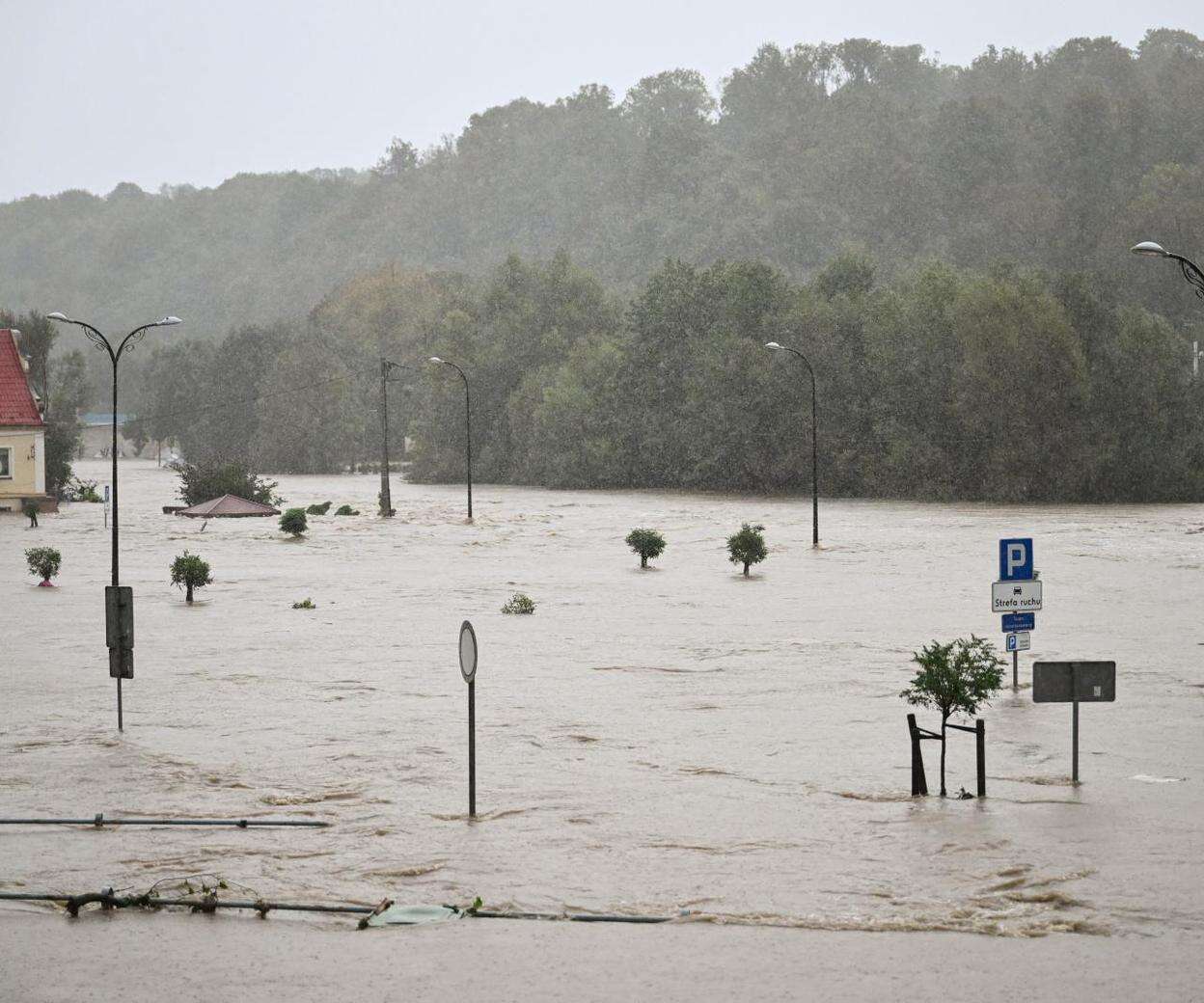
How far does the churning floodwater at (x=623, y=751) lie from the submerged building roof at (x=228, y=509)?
33.9 m

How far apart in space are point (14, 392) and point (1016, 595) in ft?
220

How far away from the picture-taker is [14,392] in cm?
8006

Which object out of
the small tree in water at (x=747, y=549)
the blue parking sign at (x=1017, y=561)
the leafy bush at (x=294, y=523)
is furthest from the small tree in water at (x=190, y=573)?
the leafy bush at (x=294, y=523)

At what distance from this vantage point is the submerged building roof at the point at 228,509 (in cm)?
7875

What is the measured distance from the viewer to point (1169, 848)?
1466cm

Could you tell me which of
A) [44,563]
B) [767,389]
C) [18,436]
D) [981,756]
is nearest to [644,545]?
[44,563]

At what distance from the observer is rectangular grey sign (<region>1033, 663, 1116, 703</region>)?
54.5ft

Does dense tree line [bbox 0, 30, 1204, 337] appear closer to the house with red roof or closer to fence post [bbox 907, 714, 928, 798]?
the house with red roof

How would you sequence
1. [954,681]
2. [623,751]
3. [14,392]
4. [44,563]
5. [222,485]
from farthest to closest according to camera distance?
1. [222,485]
2. [14,392]
3. [44,563]
4. [623,751]
5. [954,681]

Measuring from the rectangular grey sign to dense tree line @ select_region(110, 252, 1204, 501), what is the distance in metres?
→ 69.3

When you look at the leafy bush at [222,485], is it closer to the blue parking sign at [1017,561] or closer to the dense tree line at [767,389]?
the dense tree line at [767,389]

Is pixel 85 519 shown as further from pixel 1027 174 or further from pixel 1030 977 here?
pixel 1027 174

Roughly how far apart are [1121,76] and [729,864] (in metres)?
143

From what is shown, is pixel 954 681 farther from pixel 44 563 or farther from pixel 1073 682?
pixel 44 563
